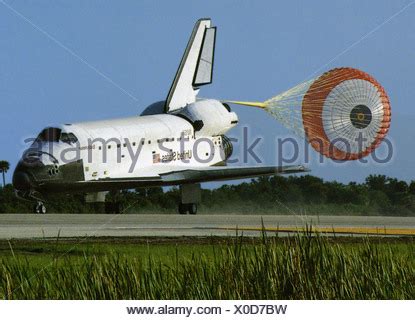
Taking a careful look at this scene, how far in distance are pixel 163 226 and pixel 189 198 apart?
12.9 meters

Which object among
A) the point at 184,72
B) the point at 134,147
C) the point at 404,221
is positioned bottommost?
the point at 404,221

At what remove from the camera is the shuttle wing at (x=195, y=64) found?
5106 cm

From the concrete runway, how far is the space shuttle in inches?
99.7

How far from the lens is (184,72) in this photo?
51.9 meters

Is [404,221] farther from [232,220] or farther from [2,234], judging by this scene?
[2,234]

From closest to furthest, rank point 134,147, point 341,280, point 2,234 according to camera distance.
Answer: point 341,280 → point 2,234 → point 134,147

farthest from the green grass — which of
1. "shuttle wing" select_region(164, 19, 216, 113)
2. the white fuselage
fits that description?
"shuttle wing" select_region(164, 19, 216, 113)

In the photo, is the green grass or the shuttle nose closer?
the green grass

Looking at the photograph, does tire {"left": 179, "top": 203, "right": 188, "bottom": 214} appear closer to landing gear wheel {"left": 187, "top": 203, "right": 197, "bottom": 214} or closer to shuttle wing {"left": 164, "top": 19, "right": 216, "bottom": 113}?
landing gear wheel {"left": 187, "top": 203, "right": 197, "bottom": 214}

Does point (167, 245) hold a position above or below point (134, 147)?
below

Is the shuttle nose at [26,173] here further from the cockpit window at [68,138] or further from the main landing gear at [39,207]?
the main landing gear at [39,207]

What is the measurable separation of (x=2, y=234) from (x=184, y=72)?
2559 centimetres

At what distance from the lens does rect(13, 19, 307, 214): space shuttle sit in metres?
39.4
